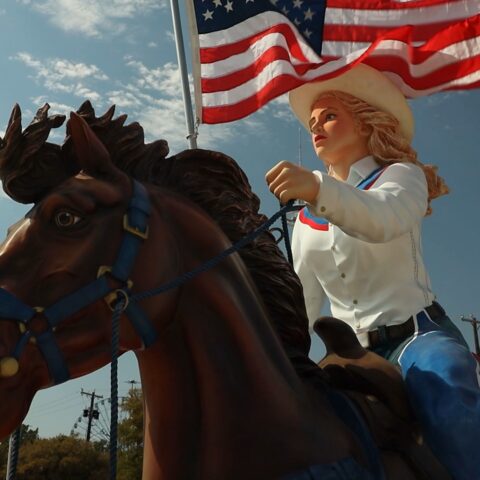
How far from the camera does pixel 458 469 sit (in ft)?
6.48

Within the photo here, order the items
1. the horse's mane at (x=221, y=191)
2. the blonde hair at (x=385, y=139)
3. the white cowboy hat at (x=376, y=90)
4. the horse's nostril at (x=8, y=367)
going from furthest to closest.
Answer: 1. the white cowboy hat at (x=376, y=90)
2. the blonde hair at (x=385, y=139)
3. the horse's mane at (x=221, y=191)
4. the horse's nostril at (x=8, y=367)

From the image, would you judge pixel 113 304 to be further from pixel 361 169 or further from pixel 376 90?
pixel 376 90

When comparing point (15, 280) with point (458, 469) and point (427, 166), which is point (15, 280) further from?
point (427, 166)

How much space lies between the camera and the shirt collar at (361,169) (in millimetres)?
2936

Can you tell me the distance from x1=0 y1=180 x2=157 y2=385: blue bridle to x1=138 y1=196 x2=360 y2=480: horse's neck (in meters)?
0.15

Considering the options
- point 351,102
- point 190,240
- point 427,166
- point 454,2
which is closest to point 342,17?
point 454,2

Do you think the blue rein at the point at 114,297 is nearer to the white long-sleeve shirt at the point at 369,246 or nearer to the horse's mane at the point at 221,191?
the horse's mane at the point at 221,191

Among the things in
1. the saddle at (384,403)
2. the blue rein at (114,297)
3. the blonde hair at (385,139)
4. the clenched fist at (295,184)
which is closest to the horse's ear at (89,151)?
the blue rein at (114,297)

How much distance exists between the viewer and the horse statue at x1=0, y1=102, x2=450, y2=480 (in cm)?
174

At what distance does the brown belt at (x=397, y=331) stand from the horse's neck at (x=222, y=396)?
0.66m

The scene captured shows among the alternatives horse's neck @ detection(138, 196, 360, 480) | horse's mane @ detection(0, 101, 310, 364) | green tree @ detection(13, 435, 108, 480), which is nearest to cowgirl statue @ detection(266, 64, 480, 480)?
horse's mane @ detection(0, 101, 310, 364)

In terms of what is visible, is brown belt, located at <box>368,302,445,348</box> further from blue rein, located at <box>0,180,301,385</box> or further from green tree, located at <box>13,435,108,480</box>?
green tree, located at <box>13,435,108,480</box>

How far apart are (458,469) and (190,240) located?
117 cm

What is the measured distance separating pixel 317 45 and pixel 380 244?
179 cm
